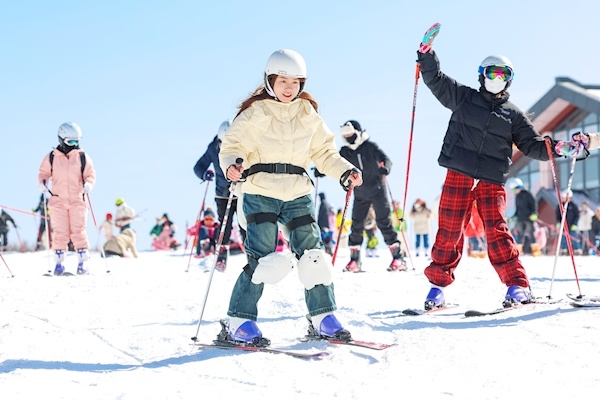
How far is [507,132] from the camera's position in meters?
5.39

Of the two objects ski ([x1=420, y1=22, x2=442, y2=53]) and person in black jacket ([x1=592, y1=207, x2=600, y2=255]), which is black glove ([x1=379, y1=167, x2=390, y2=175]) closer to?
ski ([x1=420, y1=22, x2=442, y2=53])

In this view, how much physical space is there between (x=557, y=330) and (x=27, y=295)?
4564 millimetres

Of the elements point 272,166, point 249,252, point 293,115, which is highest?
point 293,115

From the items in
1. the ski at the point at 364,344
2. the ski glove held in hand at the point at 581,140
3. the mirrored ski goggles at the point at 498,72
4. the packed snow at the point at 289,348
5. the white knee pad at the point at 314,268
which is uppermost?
the mirrored ski goggles at the point at 498,72

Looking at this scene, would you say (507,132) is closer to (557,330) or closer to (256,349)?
(557,330)

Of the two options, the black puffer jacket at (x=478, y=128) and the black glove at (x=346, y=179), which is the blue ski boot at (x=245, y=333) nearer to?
the black glove at (x=346, y=179)

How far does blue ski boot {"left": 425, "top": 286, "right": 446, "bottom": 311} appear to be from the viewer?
5.46 meters

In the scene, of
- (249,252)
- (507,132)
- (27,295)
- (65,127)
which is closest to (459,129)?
(507,132)

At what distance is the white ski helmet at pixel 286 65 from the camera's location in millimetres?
4031

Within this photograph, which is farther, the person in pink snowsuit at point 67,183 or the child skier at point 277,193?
the person in pink snowsuit at point 67,183

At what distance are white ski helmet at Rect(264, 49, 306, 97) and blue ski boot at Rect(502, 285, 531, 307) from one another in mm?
2401

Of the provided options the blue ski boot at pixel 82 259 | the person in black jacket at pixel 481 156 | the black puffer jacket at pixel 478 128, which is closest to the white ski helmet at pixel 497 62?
the person in black jacket at pixel 481 156

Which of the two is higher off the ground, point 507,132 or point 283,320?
point 507,132

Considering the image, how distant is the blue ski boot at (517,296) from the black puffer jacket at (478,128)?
2.58 feet
